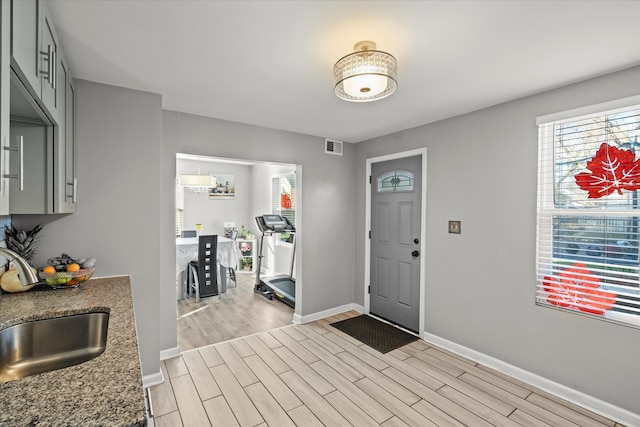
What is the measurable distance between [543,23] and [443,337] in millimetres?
2846

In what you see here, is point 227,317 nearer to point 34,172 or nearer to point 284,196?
point 284,196

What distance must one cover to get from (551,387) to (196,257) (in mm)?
Result: 4528

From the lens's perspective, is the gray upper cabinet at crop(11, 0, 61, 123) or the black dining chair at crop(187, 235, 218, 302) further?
the black dining chair at crop(187, 235, 218, 302)

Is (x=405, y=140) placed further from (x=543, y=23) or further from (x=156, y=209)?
(x=156, y=209)

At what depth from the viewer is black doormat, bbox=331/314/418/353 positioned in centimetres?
332

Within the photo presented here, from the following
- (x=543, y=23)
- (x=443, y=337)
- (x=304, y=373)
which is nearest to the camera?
(x=543, y=23)

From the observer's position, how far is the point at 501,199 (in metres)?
2.77

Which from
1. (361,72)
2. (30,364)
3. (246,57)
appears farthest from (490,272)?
(30,364)

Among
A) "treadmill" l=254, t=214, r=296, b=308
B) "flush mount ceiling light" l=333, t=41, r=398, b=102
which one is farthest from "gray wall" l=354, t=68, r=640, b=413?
"treadmill" l=254, t=214, r=296, b=308

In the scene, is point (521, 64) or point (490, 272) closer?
point (521, 64)

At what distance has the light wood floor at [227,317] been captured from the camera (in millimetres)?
3463

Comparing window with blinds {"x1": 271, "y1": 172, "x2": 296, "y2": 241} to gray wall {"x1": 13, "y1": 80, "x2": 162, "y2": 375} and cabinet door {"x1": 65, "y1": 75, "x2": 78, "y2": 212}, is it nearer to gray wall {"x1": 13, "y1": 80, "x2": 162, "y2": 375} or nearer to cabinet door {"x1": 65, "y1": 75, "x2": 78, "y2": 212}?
gray wall {"x1": 13, "y1": 80, "x2": 162, "y2": 375}

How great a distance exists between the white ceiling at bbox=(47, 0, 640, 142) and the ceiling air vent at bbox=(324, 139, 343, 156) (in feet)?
4.39

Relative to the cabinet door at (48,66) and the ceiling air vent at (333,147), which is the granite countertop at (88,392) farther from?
the ceiling air vent at (333,147)
